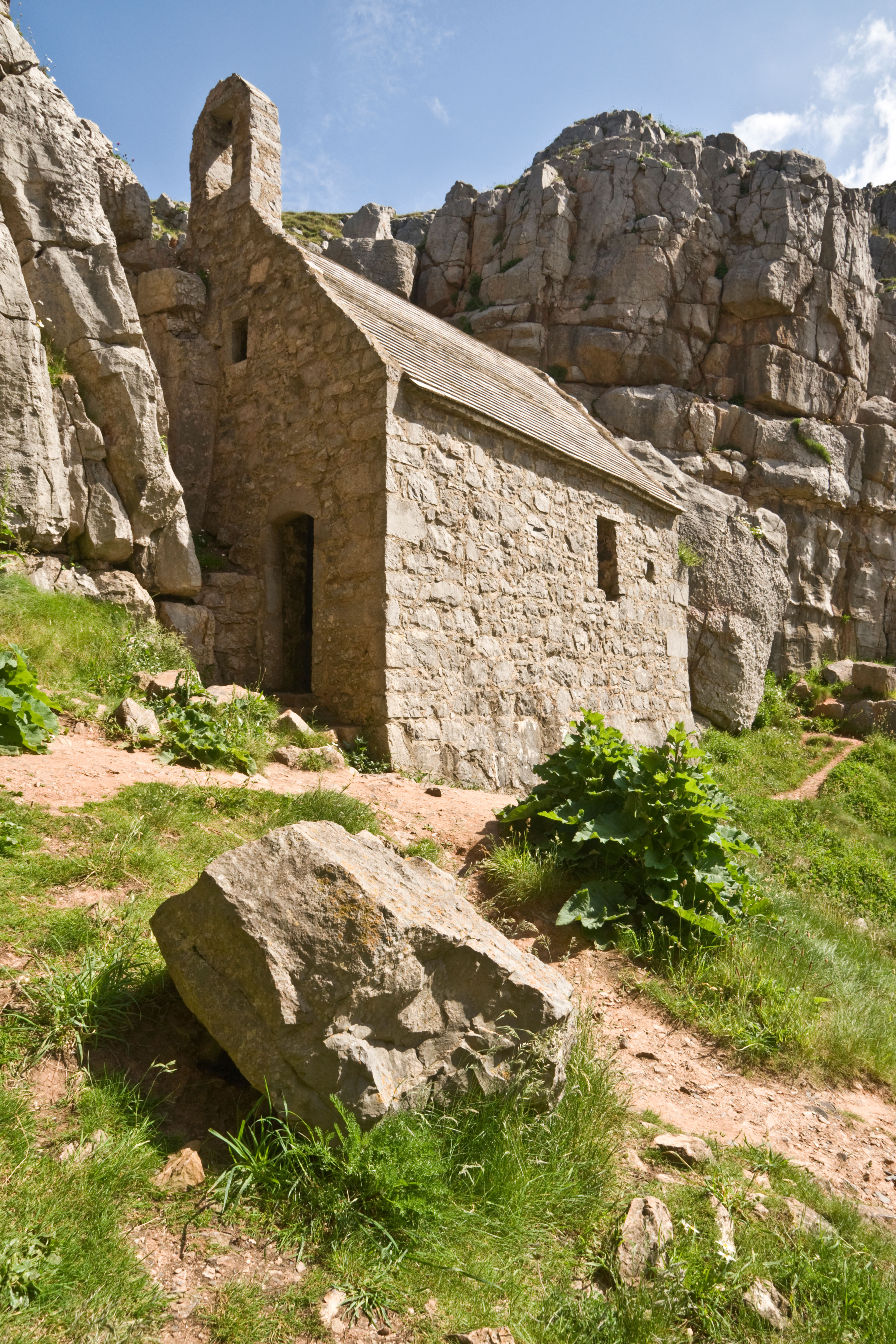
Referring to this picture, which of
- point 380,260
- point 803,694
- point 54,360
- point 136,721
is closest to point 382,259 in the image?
point 380,260

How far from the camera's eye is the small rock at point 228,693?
24.0ft

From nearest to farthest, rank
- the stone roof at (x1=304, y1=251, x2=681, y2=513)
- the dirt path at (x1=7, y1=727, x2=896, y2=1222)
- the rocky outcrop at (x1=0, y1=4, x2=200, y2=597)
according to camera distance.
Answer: the dirt path at (x1=7, y1=727, x2=896, y2=1222)
the rocky outcrop at (x1=0, y1=4, x2=200, y2=597)
the stone roof at (x1=304, y1=251, x2=681, y2=513)

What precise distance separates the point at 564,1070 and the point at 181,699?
490 centimetres

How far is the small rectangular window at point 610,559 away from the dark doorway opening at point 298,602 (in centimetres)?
428

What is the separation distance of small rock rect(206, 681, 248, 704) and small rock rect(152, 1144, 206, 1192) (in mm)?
4930

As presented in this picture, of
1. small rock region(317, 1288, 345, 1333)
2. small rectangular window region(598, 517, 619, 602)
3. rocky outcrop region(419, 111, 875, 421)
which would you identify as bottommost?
small rock region(317, 1288, 345, 1333)

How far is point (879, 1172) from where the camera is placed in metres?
3.42

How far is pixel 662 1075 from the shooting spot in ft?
12.4

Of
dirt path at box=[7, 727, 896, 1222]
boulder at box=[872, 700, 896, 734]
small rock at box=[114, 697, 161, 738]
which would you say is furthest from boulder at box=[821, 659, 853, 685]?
small rock at box=[114, 697, 161, 738]

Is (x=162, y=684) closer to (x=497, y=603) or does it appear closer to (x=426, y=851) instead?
(x=426, y=851)

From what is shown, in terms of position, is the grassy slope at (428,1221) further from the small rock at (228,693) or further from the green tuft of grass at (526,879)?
the small rock at (228,693)

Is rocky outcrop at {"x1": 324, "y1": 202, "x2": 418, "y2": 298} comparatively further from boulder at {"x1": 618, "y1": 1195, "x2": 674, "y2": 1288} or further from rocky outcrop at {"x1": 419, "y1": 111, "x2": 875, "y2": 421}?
boulder at {"x1": 618, "y1": 1195, "x2": 674, "y2": 1288}

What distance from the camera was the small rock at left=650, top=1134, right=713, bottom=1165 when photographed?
10.1 feet

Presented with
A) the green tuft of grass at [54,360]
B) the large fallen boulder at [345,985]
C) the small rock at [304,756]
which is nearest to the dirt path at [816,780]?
the small rock at [304,756]
